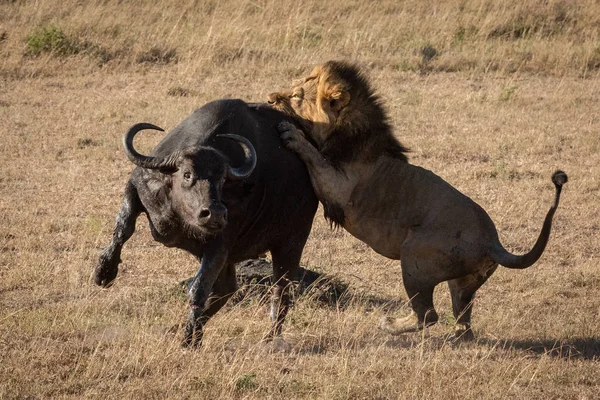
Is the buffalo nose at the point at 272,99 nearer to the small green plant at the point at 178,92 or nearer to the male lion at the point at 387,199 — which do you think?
the male lion at the point at 387,199

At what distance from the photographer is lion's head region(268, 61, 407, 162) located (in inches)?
282

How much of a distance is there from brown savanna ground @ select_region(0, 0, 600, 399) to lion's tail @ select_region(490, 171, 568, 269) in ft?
1.89

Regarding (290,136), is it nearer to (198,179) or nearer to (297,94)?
(297,94)

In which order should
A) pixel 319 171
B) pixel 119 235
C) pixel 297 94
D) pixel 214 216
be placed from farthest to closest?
pixel 297 94 → pixel 319 171 → pixel 119 235 → pixel 214 216

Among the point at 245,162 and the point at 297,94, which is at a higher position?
the point at 297,94

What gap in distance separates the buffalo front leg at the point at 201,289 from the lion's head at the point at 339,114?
1.41 m

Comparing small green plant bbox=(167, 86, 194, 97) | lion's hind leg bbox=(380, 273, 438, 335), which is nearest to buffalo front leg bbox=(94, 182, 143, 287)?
lion's hind leg bbox=(380, 273, 438, 335)

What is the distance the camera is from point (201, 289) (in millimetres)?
5957

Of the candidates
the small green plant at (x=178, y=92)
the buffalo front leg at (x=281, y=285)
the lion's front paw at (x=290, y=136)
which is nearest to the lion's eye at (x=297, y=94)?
the lion's front paw at (x=290, y=136)

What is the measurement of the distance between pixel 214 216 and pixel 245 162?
53 cm

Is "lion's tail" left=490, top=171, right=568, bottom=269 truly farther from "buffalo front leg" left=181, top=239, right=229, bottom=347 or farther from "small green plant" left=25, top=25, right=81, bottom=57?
"small green plant" left=25, top=25, right=81, bottom=57

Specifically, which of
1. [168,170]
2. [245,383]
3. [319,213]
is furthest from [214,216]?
[319,213]

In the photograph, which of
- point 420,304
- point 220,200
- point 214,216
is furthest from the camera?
point 420,304

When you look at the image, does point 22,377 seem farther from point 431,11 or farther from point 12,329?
point 431,11
